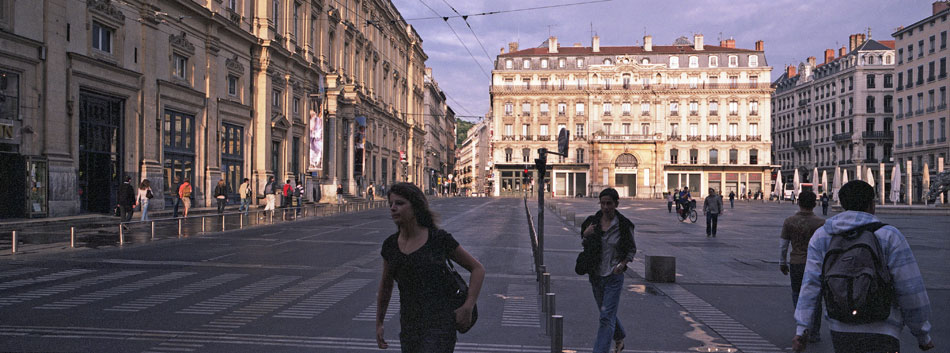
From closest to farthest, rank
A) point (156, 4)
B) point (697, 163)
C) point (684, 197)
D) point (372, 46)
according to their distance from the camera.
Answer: point (156, 4), point (684, 197), point (372, 46), point (697, 163)

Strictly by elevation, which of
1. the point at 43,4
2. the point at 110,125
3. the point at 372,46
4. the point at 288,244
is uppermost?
the point at 372,46

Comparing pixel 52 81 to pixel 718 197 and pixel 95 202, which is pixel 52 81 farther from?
pixel 718 197

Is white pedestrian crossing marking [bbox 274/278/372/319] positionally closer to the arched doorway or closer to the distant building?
the distant building

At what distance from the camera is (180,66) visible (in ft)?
102

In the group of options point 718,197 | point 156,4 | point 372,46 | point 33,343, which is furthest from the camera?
point 372,46

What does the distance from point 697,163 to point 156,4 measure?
2749 inches

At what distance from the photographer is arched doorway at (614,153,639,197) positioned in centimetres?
8406

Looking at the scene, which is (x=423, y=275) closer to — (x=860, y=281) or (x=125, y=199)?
(x=860, y=281)

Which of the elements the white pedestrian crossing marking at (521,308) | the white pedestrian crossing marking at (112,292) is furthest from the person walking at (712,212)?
the white pedestrian crossing marking at (112,292)

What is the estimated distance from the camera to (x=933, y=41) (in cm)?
6388

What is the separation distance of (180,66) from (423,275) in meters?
31.1

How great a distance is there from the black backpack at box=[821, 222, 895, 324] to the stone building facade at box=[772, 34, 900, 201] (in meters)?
78.8

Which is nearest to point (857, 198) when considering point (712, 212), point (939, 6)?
point (712, 212)

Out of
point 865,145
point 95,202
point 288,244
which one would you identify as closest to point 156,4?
point 95,202
